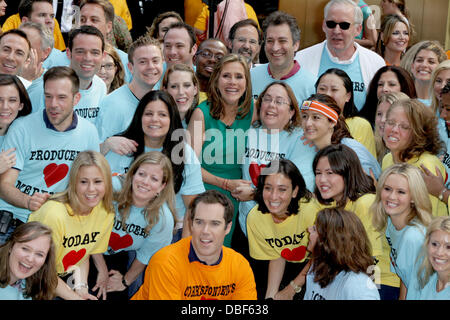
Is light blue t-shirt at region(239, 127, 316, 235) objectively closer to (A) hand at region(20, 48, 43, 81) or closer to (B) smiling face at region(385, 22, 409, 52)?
(A) hand at region(20, 48, 43, 81)

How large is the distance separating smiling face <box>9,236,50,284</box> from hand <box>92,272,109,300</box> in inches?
27.7

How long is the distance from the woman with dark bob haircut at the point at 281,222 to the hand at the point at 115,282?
3.10 feet

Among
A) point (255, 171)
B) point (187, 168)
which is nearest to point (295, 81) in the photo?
point (255, 171)

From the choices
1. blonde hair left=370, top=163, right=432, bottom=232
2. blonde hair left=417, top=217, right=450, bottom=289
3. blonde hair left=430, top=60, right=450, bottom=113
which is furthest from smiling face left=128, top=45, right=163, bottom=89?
blonde hair left=417, top=217, right=450, bottom=289

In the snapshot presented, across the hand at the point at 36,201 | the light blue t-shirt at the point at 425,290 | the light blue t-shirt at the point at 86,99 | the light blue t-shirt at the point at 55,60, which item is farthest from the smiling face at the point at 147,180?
the light blue t-shirt at the point at 55,60

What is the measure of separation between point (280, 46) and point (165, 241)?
2.00 meters

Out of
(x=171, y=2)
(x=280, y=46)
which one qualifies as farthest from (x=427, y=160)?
(x=171, y=2)

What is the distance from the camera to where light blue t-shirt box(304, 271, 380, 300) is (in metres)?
3.72

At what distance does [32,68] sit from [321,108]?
95.6 inches

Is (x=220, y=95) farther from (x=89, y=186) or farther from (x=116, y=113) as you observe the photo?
(x=89, y=186)

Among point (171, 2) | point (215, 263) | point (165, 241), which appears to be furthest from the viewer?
point (171, 2)

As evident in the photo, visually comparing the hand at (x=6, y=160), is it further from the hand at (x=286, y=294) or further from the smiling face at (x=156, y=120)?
the hand at (x=286, y=294)

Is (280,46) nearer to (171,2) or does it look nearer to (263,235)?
(263,235)

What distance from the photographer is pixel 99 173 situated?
4262 mm
